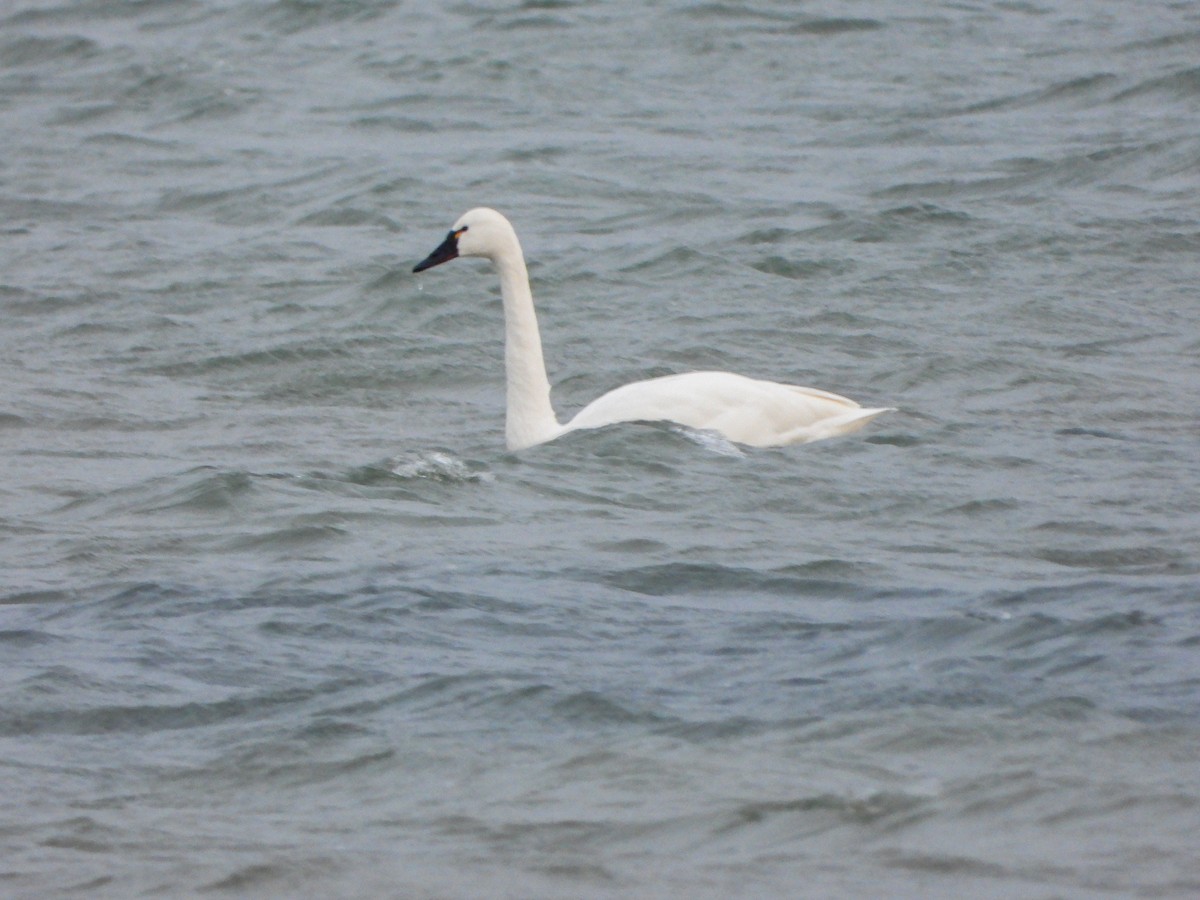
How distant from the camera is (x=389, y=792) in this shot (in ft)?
17.4

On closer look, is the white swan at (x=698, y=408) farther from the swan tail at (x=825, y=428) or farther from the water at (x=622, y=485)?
the water at (x=622, y=485)

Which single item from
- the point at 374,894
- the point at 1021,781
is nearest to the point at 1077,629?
the point at 1021,781

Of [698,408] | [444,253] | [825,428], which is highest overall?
[444,253]

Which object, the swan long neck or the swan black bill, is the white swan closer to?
the swan long neck

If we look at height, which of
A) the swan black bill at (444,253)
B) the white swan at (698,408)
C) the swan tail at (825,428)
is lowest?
the swan tail at (825,428)

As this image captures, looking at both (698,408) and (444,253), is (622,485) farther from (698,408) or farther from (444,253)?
(444,253)

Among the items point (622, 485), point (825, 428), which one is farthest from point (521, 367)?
point (825, 428)

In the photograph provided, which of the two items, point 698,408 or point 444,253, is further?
point 444,253

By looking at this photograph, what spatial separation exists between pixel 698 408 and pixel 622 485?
0.78 metres

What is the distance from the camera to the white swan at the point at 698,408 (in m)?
9.33

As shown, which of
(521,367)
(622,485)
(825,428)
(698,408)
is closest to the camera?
(622,485)

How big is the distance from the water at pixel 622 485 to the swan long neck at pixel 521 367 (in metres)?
0.25

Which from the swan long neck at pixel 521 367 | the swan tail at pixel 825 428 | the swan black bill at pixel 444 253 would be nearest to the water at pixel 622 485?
the swan tail at pixel 825 428

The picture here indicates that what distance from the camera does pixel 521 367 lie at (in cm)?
988
